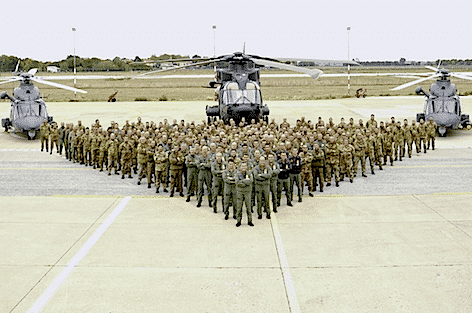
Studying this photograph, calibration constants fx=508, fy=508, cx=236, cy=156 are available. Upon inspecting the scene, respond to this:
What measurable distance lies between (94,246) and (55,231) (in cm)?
134

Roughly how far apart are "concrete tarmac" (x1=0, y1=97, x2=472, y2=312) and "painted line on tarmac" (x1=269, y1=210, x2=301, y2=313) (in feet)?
0.09

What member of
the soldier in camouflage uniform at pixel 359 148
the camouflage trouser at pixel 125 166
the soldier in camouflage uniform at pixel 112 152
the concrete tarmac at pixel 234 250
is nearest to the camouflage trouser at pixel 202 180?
the concrete tarmac at pixel 234 250

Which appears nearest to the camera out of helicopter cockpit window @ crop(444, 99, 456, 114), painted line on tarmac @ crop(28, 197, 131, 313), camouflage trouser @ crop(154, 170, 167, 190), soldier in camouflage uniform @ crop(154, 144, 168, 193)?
painted line on tarmac @ crop(28, 197, 131, 313)

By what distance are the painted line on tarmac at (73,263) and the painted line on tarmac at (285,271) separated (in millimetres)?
3461

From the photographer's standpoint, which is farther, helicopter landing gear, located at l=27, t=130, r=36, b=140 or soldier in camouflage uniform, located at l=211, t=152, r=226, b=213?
helicopter landing gear, located at l=27, t=130, r=36, b=140

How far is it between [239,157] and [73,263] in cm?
537

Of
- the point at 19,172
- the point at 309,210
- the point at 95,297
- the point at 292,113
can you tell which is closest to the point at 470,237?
the point at 309,210

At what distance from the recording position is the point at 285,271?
27.1ft

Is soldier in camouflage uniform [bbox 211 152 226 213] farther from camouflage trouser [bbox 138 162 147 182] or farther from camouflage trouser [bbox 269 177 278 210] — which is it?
camouflage trouser [bbox 138 162 147 182]

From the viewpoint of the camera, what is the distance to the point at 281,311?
22.8 ft

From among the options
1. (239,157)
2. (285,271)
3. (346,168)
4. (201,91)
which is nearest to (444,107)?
(346,168)

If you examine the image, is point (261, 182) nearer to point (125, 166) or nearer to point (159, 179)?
point (159, 179)

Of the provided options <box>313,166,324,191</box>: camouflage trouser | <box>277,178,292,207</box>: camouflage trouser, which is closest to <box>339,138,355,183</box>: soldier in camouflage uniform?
<box>313,166,324,191</box>: camouflage trouser

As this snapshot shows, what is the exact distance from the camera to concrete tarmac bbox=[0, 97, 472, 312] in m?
7.31
